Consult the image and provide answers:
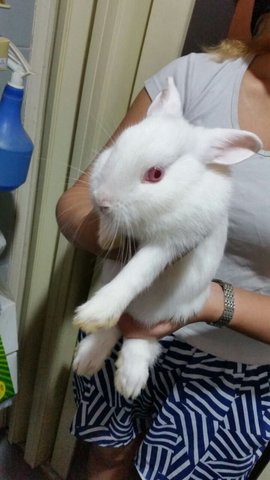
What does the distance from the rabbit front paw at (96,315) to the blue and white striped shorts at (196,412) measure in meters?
0.31

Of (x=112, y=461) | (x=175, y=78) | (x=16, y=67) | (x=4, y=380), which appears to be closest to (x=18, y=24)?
(x=16, y=67)

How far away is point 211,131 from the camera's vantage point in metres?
0.54

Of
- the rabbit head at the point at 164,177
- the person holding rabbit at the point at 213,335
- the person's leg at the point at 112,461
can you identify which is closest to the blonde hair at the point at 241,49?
the person holding rabbit at the point at 213,335

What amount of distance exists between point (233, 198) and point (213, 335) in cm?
25

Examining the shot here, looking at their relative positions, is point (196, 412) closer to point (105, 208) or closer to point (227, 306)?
point (227, 306)

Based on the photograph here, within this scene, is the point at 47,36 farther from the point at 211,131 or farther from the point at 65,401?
the point at 65,401

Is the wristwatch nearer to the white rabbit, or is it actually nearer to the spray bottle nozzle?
the white rabbit

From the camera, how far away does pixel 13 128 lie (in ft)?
2.40

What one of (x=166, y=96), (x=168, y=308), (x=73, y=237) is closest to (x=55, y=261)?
(x=73, y=237)

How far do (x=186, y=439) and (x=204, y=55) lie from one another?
0.67m

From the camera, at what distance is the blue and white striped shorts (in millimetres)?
827

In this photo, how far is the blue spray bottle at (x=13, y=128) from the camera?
2.36 ft

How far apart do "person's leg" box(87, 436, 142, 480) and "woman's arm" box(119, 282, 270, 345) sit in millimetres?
425

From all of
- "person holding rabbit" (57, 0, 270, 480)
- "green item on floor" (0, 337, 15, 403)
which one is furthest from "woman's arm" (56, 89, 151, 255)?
"green item on floor" (0, 337, 15, 403)
